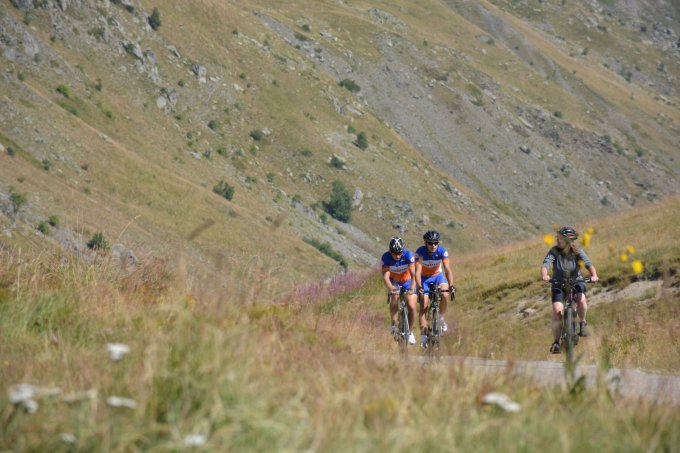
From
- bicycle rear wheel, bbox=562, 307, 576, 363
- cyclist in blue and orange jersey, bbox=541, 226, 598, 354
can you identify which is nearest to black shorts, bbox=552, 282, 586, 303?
cyclist in blue and orange jersey, bbox=541, 226, 598, 354

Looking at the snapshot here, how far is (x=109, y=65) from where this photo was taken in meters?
132

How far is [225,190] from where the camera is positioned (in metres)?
124

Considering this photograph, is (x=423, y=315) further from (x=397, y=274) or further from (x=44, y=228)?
(x=44, y=228)

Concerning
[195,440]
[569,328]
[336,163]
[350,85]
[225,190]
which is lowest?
[195,440]

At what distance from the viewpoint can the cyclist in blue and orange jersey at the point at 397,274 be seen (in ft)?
50.8

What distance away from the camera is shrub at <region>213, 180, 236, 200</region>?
405 ft

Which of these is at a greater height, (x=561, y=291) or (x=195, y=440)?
(x=561, y=291)

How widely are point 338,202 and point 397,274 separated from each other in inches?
4910

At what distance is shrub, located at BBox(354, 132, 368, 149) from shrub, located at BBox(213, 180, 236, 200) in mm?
30467

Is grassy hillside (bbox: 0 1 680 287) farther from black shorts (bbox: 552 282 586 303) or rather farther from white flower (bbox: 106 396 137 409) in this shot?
white flower (bbox: 106 396 137 409)

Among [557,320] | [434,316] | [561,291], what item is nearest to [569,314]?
[557,320]

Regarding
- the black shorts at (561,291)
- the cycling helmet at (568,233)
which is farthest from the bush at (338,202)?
the cycling helmet at (568,233)

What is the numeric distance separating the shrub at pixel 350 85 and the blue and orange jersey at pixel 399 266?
151515 mm

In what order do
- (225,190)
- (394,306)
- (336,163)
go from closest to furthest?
1. (394,306)
2. (225,190)
3. (336,163)
